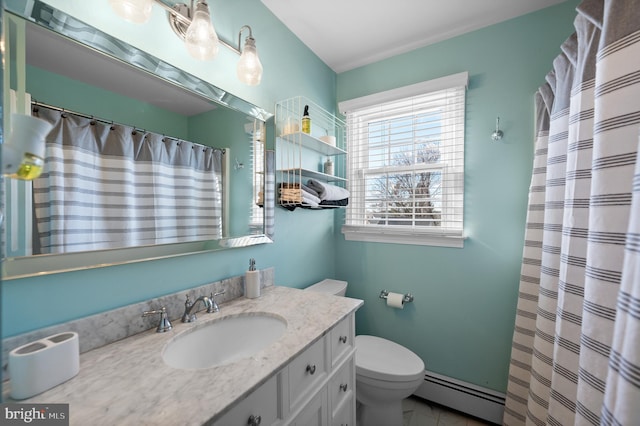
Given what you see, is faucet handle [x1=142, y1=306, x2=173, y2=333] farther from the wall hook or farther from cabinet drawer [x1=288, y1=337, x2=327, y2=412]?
the wall hook

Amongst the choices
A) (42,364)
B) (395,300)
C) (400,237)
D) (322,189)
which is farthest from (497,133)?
(42,364)

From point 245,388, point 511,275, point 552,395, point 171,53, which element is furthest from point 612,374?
point 171,53

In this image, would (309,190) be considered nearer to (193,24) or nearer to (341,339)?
(341,339)

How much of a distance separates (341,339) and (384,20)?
70.7 inches

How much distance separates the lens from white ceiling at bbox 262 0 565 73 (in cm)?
162

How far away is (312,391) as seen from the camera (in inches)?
41.1

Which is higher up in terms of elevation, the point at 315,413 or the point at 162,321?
the point at 162,321

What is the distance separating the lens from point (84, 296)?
36.3 inches

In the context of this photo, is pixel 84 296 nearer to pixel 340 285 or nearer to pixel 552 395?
pixel 340 285

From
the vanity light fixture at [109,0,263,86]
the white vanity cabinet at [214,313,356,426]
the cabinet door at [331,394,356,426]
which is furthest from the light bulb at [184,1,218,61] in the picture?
the cabinet door at [331,394,356,426]

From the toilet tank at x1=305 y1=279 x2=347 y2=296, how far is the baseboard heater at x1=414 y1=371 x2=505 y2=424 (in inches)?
31.1

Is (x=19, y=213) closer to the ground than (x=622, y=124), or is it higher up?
closer to the ground

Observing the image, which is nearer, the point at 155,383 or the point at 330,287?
the point at 155,383

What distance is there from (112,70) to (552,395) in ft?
6.38
